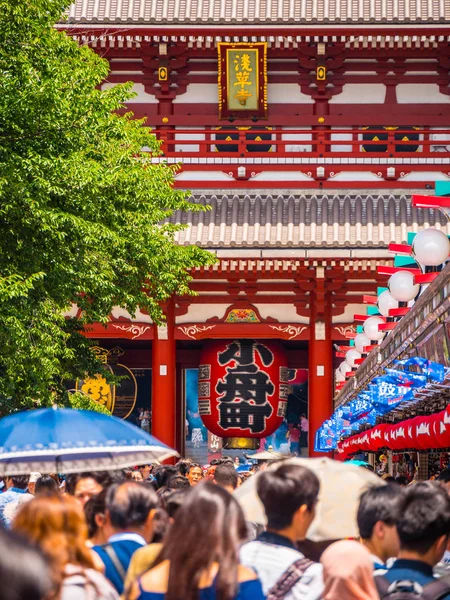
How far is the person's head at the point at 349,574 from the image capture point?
4.26m

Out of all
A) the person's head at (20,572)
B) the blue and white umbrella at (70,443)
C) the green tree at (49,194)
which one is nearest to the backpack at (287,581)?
the person's head at (20,572)

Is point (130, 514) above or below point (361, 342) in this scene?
below

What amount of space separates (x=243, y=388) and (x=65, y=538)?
60.1 ft

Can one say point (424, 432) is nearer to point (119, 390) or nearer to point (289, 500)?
point (289, 500)

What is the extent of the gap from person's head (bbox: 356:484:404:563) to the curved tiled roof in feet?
52.7

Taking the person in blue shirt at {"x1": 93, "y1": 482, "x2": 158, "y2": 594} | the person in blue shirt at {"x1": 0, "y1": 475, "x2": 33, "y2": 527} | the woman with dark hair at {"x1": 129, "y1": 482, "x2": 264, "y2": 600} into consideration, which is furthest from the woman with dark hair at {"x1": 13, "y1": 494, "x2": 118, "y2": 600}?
the person in blue shirt at {"x1": 0, "y1": 475, "x2": 33, "y2": 527}

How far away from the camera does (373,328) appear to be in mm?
15656

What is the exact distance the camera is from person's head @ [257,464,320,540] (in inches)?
180

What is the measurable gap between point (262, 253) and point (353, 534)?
49.1 feet

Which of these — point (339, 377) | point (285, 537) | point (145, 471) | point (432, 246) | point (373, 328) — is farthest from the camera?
point (339, 377)

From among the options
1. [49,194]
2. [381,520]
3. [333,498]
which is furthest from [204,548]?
[49,194]

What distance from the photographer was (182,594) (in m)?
3.84

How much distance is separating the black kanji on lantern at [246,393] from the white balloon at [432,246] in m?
12.2

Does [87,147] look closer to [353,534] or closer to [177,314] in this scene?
[353,534]
